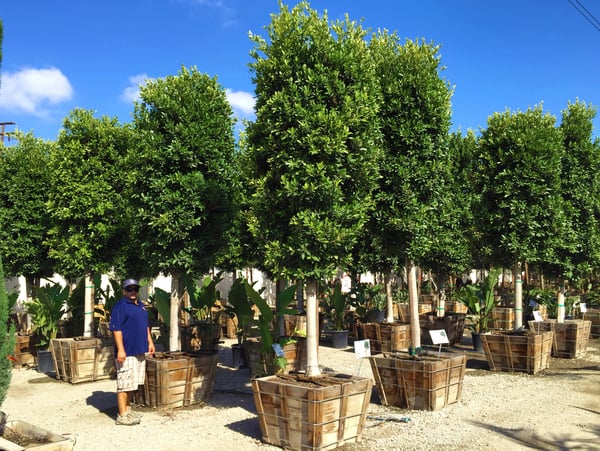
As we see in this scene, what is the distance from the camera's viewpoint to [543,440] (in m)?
6.24

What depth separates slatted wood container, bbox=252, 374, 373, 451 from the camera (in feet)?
18.7

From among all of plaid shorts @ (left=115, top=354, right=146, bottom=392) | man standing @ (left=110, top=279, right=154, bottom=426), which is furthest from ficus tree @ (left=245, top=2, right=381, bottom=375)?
plaid shorts @ (left=115, top=354, right=146, bottom=392)

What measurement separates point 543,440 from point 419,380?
5.71 feet

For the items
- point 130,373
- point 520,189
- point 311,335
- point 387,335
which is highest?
point 520,189

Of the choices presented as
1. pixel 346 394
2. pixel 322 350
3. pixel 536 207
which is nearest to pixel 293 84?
pixel 346 394

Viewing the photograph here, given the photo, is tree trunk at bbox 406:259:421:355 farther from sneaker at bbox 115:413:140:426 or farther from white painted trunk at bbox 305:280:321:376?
sneaker at bbox 115:413:140:426

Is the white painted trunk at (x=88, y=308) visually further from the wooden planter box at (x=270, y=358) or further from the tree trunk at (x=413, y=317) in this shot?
the tree trunk at (x=413, y=317)

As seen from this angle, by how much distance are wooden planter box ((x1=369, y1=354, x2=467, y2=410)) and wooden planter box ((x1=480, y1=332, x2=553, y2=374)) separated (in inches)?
109

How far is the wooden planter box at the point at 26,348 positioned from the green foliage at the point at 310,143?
7519mm

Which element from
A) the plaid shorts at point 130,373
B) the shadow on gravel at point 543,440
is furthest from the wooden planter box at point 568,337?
the plaid shorts at point 130,373

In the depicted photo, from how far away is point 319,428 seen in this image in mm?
5684

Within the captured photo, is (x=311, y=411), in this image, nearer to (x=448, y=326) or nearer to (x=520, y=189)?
(x=520, y=189)

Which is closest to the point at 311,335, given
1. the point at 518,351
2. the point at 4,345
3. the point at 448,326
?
the point at 4,345

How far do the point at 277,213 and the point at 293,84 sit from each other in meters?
1.65
